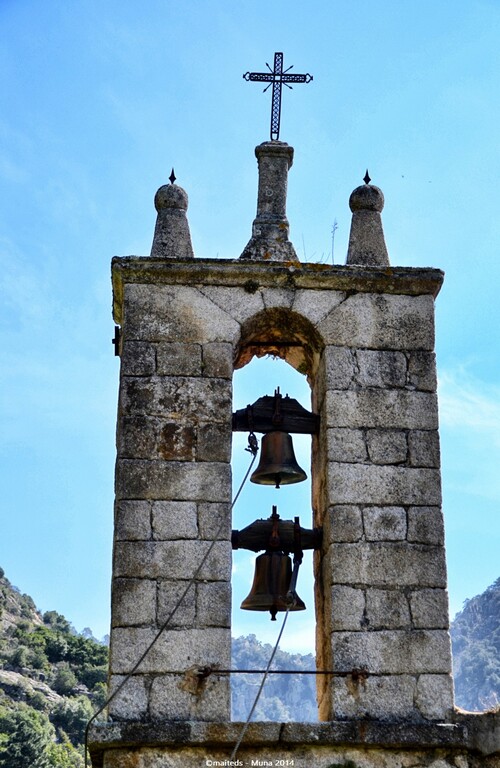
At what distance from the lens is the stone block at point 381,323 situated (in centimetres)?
651

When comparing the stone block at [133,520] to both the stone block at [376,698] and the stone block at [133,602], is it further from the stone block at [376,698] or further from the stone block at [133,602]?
the stone block at [376,698]

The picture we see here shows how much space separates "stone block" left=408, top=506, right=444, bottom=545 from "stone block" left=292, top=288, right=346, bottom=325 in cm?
121

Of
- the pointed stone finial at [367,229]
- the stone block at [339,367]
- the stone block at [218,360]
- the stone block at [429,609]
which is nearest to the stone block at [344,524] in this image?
the stone block at [429,609]

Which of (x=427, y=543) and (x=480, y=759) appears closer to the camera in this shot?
(x=480, y=759)

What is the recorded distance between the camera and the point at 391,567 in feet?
19.6

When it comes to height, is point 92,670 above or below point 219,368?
above

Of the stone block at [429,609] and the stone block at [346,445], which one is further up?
the stone block at [346,445]

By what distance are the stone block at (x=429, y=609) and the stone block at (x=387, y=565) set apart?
4cm

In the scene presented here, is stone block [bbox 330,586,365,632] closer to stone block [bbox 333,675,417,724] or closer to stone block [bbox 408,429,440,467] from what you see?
stone block [bbox 333,675,417,724]

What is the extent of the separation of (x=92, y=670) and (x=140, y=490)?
4288 centimetres

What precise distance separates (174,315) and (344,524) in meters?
1.49

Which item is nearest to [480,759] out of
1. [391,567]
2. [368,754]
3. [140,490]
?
[368,754]

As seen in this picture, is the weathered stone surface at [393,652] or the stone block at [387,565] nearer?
the weathered stone surface at [393,652]

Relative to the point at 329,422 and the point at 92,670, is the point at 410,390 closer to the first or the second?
the point at 329,422
